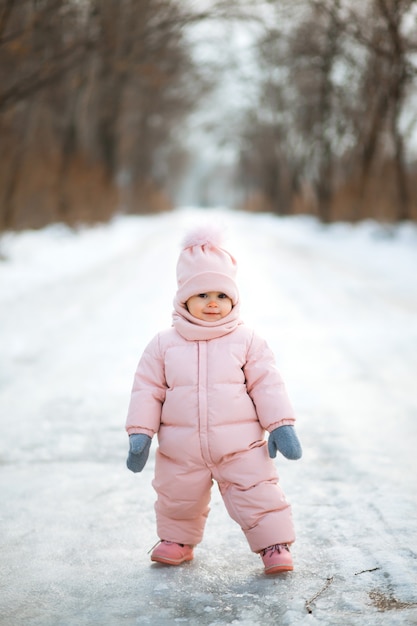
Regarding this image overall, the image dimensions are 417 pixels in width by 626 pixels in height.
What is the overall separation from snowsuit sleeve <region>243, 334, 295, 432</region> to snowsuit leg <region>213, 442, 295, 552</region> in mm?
122

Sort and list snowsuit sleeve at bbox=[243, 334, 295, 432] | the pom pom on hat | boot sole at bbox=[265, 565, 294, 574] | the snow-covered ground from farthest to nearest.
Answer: the pom pom on hat → snowsuit sleeve at bbox=[243, 334, 295, 432] → boot sole at bbox=[265, 565, 294, 574] → the snow-covered ground

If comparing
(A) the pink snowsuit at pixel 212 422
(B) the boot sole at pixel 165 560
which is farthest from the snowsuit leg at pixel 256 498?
(B) the boot sole at pixel 165 560

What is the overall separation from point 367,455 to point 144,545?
1.27 m

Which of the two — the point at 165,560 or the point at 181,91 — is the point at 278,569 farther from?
the point at 181,91

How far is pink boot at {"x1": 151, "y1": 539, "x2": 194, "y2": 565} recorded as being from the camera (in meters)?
2.50

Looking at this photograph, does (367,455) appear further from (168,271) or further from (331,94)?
(331,94)

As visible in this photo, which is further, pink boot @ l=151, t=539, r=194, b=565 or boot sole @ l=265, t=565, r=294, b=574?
pink boot @ l=151, t=539, r=194, b=565

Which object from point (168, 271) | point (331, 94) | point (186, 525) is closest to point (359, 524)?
point (186, 525)

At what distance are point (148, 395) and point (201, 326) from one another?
27 centimetres

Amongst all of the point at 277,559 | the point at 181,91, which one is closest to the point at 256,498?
the point at 277,559

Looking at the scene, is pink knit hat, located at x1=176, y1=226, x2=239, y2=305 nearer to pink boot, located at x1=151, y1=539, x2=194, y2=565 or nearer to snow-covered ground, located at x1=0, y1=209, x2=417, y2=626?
snow-covered ground, located at x1=0, y1=209, x2=417, y2=626

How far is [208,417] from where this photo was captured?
2514mm

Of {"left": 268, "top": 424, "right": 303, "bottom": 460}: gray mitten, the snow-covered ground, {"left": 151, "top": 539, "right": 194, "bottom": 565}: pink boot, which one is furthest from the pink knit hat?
{"left": 151, "top": 539, "right": 194, "bottom": 565}: pink boot

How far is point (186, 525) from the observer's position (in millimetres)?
2570
